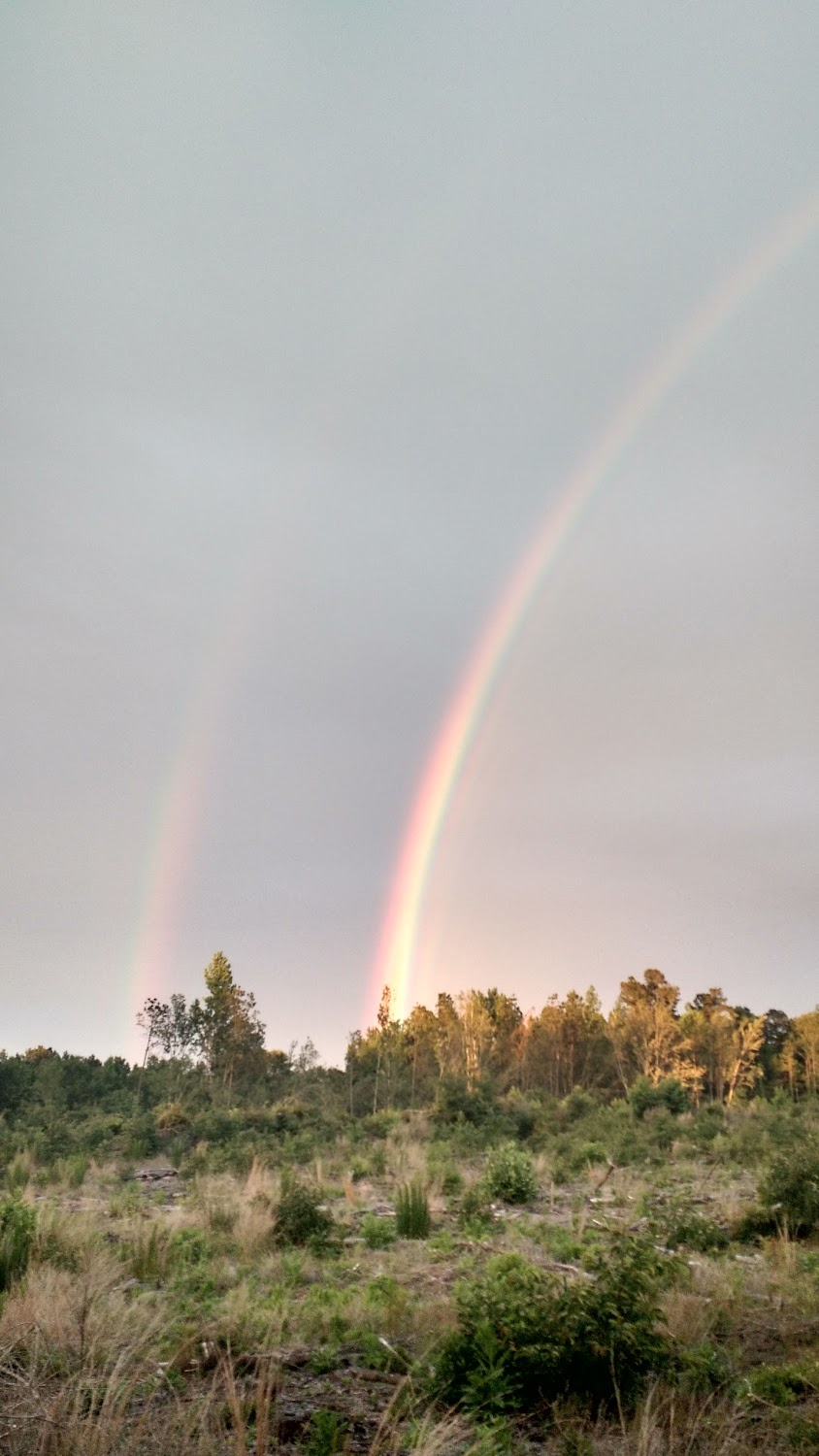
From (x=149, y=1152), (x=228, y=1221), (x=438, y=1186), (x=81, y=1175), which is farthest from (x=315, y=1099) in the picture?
(x=228, y=1221)

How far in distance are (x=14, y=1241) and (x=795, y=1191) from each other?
990 cm

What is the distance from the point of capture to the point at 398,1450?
5.85 metres

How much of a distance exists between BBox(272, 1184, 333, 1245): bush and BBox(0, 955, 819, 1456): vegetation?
40 mm

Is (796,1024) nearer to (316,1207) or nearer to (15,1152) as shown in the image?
(15,1152)

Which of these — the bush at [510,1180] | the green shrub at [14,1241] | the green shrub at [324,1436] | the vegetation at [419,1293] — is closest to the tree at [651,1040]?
the vegetation at [419,1293]

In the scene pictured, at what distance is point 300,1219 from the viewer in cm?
1349

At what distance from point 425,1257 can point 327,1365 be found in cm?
497

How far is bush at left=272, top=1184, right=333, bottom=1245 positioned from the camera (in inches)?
522

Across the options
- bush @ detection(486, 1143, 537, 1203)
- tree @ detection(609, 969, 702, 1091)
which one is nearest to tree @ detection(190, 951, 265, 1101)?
tree @ detection(609, 969, 702, 1091)

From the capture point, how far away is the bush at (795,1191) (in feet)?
43.7

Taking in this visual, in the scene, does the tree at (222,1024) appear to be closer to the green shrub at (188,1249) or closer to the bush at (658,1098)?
the bush at (658,1098)

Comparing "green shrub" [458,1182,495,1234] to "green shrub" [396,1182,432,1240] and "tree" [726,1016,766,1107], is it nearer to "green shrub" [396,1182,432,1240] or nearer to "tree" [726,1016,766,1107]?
"green shrub" [396,1182,432,1240]

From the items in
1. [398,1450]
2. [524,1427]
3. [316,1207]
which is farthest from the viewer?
[316,1207]

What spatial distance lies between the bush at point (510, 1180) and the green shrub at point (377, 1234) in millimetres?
3394
